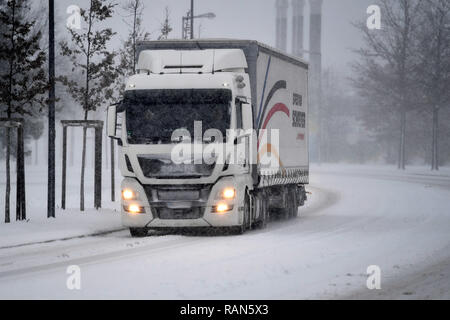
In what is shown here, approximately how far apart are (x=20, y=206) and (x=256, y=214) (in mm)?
5517

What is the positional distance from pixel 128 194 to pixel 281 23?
112664 millimetres

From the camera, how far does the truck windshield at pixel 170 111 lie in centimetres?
1834

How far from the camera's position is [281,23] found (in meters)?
129

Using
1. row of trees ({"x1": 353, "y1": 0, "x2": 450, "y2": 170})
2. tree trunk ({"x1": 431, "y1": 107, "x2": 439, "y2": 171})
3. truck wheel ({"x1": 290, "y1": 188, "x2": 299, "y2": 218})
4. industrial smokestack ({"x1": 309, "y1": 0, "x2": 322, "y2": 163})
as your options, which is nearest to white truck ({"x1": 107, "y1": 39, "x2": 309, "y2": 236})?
truck wheel ({"x1": 290, "y1": 188, "x2": 299, "y2": 218})

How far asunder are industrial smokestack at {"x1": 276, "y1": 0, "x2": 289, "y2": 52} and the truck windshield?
106m

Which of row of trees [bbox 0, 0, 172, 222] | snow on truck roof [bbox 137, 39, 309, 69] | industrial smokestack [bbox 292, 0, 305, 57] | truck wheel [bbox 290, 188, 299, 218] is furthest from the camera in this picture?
industrial smokestack [bbox 292, 0, 305, 57]

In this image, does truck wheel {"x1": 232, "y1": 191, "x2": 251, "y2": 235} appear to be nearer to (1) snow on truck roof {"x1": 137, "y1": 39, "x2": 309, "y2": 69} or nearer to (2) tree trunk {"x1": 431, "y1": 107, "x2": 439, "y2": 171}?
(1) snow on truck roof {"x1": 137, "y1": 39, "x2": 309, "y2": 69}

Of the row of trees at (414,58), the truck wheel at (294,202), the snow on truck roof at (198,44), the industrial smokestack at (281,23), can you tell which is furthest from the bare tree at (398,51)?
the industrial smokestack at (281,23)

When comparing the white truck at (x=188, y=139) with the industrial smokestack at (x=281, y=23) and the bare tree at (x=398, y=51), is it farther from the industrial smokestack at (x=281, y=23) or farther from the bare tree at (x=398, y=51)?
the industrial smokestack at (x=281, y=23)

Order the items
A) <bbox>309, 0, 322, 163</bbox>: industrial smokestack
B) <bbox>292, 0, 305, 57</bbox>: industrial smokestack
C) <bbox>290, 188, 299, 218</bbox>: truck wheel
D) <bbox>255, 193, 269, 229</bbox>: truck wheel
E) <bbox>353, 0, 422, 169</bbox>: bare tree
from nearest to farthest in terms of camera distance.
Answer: <bbox>255, 193, 269, 229</bbox>: truck wheel
<bbox>290, 188, 299, 218</bbox>: truck wheel
<bbox>353, 0, 422, 169</bbox>: bare tree
<bbox>309, 0, 322, 163</bbox>: industrial smokestack
<bbox>292, 0, 305, 57</bbox>: industrial smokestack

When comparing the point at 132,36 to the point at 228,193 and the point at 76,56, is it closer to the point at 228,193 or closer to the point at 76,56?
the point at 76,56

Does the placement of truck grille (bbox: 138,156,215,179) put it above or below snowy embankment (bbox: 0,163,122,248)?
above

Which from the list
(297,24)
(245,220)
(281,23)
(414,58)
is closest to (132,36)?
(245,220)

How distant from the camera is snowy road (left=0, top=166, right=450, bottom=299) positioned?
1101 centimetres
